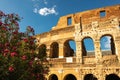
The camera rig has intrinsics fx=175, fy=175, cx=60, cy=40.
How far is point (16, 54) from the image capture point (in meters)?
8.03

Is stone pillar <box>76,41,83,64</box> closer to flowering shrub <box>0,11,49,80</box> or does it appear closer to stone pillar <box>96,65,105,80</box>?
stone pillar <box>96,65,105,80</box>

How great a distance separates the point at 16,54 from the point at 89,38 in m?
12.8

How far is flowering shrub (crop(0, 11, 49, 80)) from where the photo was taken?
782 cm

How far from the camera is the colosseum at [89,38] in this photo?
17.7m

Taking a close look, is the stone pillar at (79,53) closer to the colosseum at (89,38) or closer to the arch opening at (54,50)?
the colosseum at (89,38)

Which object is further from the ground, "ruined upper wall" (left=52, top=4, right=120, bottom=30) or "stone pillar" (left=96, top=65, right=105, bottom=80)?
"ruined upper wall" (left=52, top=4, right=120, bottom=30)

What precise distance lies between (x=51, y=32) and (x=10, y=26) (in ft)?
40.9

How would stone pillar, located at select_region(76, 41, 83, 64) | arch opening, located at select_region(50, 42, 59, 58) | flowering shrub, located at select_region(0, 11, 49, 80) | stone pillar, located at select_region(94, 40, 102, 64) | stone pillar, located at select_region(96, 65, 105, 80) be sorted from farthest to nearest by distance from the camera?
arch opening, located at select_region(50, 42, 59, 58)
stone pillar, located at select_region(76, 41, 83, 64)
stone pillar, located at select_region(94, 40, 102, 64)
stone pillar, located at select_region(96, 65, 105, 80)
flowering shrub, located at select_region(0, 11, 49, 80)

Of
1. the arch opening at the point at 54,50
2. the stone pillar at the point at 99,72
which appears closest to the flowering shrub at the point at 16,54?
the stone pillar at the point at 99,72

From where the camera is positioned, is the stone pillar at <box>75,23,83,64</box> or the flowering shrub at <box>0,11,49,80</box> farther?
the stone pillar at <box>75,23,83,64</box>

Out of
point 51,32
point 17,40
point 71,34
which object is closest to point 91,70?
point 71,34

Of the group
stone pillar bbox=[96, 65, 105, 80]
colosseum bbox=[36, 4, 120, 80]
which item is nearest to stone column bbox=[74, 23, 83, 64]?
colosseum bbox=[36, 4, 120, 80]

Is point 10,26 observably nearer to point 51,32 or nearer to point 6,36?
point 6,36

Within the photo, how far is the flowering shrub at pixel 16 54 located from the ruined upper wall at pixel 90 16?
35.0 feet
